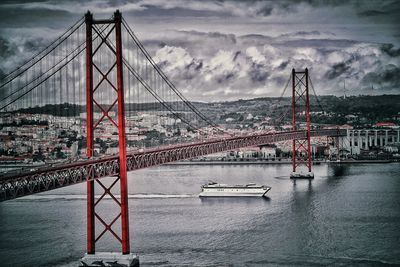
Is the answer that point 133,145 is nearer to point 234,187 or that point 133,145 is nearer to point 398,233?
point 234,187

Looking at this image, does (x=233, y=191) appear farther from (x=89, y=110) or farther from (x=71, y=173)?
(x=71, y=173)

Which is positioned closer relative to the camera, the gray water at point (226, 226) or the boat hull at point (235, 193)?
the gray water at point (226, 226)

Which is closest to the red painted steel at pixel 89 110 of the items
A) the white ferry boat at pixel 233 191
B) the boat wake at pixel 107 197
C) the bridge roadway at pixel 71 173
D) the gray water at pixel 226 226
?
the bridge roadway at pixel 71 173

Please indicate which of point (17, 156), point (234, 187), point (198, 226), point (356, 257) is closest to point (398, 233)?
point (356, 257)

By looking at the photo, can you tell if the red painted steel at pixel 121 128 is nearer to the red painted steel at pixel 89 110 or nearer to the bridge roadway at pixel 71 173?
the bridge roadway at pixel 71 173

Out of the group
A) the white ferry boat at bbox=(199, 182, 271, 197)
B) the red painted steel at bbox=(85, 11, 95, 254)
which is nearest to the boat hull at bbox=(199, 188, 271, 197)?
the white ferry boat at bbox=(199, 182, 271, 197)
